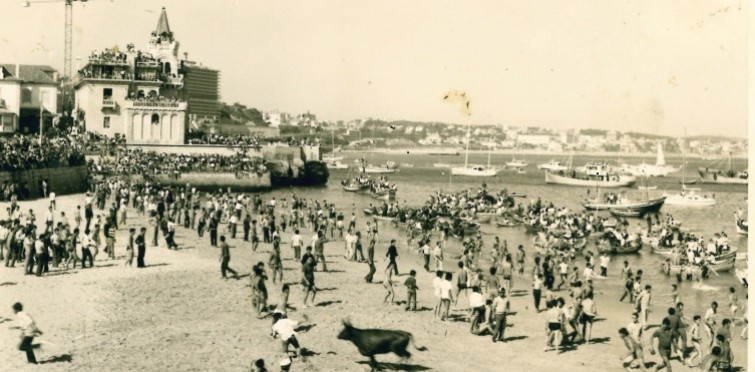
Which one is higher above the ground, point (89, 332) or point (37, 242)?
point (37, 242)

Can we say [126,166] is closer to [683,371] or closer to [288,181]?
[288,181]

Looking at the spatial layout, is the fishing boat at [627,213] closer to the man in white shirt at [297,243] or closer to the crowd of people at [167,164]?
the crowd of people at [167,164]

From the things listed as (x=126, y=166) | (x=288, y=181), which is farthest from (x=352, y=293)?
(x=288, y=181)

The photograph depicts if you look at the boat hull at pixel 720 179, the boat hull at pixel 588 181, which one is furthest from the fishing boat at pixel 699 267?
the boat hull at pixel 720 179

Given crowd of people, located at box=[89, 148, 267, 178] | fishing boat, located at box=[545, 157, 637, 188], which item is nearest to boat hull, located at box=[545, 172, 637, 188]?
fishing boat, located at box=[545, 157, 637, 188]

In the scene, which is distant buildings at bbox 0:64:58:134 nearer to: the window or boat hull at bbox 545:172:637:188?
the window

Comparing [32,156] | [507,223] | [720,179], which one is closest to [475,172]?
[720,179]
